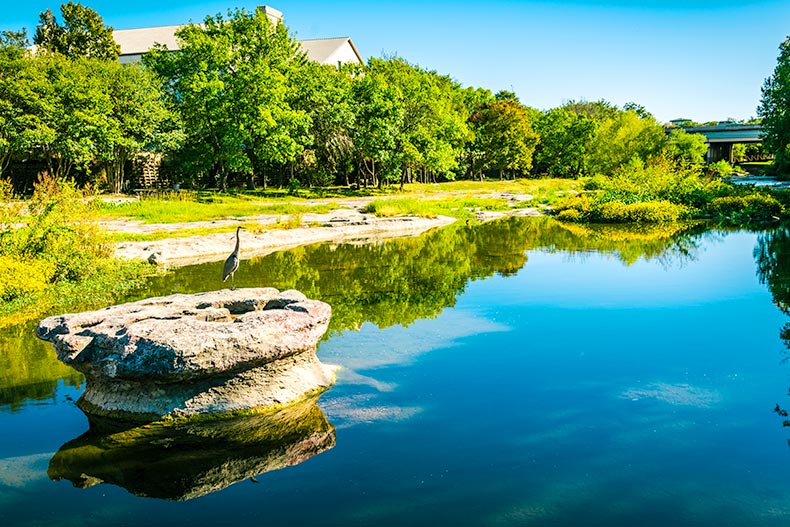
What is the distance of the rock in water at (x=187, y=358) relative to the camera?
7.84m

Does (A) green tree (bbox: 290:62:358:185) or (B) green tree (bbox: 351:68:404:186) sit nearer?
(A) green tree (bbox: 290:62:358:185)

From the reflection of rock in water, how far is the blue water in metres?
0.18

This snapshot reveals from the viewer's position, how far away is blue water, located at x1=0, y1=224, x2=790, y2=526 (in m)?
6.47

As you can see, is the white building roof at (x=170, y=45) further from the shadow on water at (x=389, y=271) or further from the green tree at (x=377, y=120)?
the shadow on water at (x=389, y=271)

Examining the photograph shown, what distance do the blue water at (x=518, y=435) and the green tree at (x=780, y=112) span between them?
3498cm

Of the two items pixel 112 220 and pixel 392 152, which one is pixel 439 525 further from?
pixel 392 152

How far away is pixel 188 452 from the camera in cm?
768

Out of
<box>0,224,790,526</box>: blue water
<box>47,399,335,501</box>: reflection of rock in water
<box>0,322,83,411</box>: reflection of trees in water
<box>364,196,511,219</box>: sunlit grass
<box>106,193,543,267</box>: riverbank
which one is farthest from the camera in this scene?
<box>364,196,511,219</box>: sunlit grass

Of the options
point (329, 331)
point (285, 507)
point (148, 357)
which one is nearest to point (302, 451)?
point (285, 507)

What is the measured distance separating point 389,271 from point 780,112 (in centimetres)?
3692

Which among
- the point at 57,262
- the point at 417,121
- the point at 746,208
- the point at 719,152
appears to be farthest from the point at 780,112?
the point at 719,152

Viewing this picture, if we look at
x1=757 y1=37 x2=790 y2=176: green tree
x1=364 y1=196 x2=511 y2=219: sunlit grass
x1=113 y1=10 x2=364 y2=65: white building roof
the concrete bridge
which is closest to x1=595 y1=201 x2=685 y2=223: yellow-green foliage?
x1=364 y1=196 x2=511 y2=219: sunlit grass

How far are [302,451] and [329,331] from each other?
17.7ft

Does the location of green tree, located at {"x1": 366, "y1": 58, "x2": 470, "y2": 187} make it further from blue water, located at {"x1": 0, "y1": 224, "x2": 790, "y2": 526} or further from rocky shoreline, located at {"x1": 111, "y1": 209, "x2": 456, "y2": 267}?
blue water, located at {"x1": 0, "y1": 224, "x2": 790, "y2": 526}
